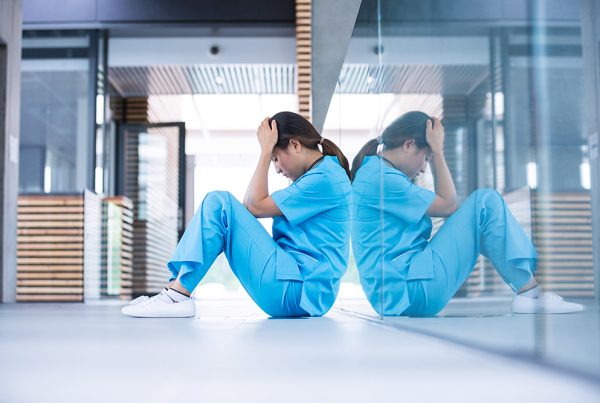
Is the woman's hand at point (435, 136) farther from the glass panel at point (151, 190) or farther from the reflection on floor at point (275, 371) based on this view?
the glass panel at point (151, 190)

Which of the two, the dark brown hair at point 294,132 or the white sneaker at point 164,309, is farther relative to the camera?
the dark brown hair at point 294,132

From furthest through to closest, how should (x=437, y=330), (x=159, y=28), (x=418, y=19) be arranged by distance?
1. (x=159, y=28)
2. (x=418, y=19)
3. (x=437, y=330)

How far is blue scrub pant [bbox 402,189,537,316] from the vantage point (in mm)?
1319

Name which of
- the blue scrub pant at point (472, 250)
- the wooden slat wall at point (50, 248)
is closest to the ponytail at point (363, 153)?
the blue scrub pant at point (472, 250)

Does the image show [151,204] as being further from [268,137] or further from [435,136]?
[435,136]

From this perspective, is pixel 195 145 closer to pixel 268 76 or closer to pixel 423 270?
pixel 268 76

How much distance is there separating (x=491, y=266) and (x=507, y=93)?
1.66ft

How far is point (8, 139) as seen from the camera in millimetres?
5434

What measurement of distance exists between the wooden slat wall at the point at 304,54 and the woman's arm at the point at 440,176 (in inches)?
180

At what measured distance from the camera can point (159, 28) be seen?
7.33m

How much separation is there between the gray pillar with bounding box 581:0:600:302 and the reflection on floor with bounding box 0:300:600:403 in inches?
7.4

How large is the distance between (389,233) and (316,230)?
1.33 feet

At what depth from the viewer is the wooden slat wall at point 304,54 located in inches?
256

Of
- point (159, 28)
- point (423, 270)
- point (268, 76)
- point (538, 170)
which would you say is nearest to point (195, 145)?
point (268, 76)
